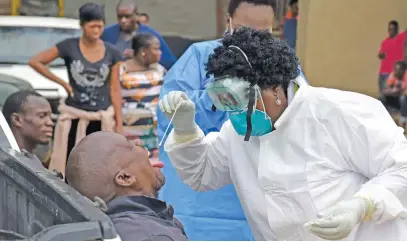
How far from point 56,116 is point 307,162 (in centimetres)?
440

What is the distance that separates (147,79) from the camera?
292 inches

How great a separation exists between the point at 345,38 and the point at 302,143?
31.3 ft

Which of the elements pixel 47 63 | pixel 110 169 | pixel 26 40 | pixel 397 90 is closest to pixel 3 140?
pixel 110 169

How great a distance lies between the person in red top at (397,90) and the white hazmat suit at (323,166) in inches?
306

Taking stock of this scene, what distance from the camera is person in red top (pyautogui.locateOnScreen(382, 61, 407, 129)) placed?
1091 centimetres

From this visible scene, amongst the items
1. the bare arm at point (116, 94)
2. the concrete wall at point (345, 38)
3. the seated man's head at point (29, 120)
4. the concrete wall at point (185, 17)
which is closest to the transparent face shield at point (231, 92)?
the seated man's head at point (29, 120)

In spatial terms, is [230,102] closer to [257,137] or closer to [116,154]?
[257,137]

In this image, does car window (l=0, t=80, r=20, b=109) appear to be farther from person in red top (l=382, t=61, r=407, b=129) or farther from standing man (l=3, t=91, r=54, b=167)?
person in red top (l=382, t=61, r=407, b=129)

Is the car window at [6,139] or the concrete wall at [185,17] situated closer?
the car window at [6,139]

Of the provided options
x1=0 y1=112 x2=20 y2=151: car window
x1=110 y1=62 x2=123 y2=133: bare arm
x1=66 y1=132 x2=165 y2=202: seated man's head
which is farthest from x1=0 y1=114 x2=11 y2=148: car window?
x1=110 y1=62 x2=123 y2=133: bare arm

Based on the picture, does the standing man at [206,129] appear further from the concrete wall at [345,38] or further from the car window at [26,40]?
the concrete wall at [345,38]

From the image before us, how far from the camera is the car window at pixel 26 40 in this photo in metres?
8.67

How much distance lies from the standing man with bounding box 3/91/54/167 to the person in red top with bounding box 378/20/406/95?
688 centimetres

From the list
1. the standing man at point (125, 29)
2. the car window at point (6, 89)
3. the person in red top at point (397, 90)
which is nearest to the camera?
the car window at point (6, 89)
